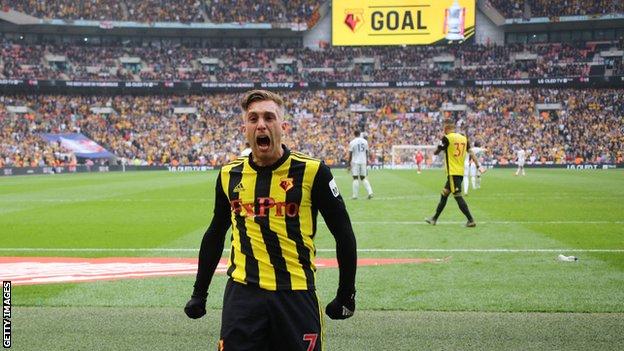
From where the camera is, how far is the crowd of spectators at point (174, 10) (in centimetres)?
5588

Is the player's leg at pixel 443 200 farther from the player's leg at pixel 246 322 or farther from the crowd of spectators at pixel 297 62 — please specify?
the crowd of spectators at pixel 297 62

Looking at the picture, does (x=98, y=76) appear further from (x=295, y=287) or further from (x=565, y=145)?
(x=295, y=287)

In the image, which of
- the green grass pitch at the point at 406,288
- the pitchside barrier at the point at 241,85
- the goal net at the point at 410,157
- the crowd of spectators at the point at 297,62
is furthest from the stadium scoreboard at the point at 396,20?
the green grass pitch at the point at 406,288

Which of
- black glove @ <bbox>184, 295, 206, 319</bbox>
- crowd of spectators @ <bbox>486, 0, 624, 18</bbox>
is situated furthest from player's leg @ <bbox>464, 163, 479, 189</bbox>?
crowd of spectators @ <bbox>486, 0, 624, 18</bbox>

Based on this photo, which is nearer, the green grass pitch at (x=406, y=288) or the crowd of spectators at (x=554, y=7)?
the green grass pitch at (x=406, y=288)

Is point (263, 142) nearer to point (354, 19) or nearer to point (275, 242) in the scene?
point (275, 242)

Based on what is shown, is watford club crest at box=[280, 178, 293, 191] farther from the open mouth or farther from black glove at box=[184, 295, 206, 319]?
black glove at box=[184, 295, 206, 319]

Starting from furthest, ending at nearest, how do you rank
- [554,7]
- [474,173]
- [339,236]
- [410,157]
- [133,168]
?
[554,7]
[410,157]
[133,168]
[474,173]
[339,236]

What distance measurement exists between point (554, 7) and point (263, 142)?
61.4 metres

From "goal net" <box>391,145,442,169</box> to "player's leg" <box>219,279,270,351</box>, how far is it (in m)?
44.8

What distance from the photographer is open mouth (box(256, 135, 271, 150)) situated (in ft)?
10.6

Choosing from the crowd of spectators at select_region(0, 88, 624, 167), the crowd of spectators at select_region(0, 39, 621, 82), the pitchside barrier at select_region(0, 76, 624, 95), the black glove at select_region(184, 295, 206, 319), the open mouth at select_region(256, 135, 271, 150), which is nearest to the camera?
the open mouth at select_region(256, 135, 271, 150)

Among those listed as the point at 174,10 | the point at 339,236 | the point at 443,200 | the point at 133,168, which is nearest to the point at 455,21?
the point at 174,10

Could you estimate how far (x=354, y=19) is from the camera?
53.0 metres
